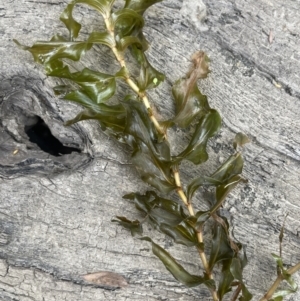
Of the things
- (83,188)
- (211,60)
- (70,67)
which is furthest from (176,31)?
(83,188)

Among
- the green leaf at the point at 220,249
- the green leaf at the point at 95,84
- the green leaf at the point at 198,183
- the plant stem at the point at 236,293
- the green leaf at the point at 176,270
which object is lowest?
the plant stem at the point at 236,293

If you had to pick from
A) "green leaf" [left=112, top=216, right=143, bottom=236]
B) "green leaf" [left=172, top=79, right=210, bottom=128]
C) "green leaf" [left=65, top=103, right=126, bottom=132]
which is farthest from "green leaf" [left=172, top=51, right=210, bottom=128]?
"green leaf" [left=112, top=216, right=143, bottom=236]

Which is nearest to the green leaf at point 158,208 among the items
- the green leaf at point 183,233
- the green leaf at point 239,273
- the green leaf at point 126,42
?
the green leaf at point 183,233

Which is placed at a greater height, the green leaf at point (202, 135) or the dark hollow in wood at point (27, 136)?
the green leaf at point (202, 135)

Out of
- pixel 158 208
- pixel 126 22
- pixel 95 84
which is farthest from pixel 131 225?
pixel 126 22

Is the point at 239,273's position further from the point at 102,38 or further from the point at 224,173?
the point at 102,38

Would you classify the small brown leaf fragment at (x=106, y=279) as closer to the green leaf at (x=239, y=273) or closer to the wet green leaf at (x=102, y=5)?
the green leaf at (x=239, y=273)
